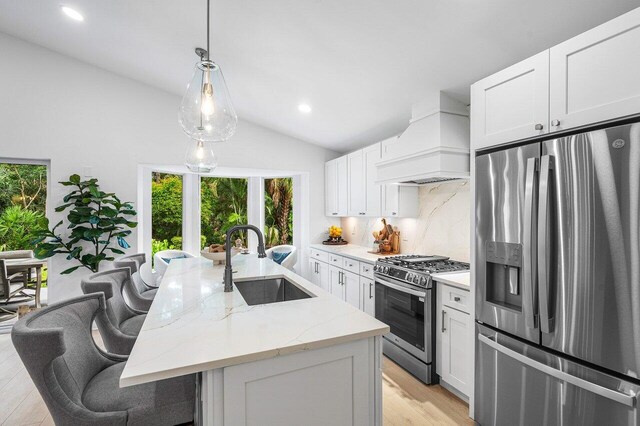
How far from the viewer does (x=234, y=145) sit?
15.3 ft

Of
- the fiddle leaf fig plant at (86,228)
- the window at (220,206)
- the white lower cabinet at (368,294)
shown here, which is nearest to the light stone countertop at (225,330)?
the white lower cabinet at (368,294)

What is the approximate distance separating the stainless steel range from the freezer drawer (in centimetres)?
57

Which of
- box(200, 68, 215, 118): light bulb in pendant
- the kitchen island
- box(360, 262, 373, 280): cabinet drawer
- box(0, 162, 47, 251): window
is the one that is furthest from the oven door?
box(0, 162, 47, 251): window

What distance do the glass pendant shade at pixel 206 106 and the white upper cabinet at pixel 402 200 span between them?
2.21 meters

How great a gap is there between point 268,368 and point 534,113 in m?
1.86

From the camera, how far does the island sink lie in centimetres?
227

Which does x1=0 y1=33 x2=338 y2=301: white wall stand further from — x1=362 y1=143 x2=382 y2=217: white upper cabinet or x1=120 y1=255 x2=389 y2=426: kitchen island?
x1=120 y1=255 x2=389 y2=426: kitchen island

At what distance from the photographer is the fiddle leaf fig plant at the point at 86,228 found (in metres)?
3.62

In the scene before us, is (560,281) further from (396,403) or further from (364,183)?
(364,183)

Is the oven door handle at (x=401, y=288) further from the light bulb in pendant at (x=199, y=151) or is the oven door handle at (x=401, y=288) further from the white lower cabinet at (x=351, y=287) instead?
the light bulb in pendant at (x=199, y=151)

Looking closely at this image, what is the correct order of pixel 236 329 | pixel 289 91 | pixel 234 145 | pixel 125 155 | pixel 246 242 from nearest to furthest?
pixel 236 329, pixel 289 91, pixel 125 155, pixel 234 145, pixel 246 242

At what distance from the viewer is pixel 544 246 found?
5.19 feet

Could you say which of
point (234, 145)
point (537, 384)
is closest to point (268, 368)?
point (537, 384)

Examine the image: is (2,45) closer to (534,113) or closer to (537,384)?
(534,113)
